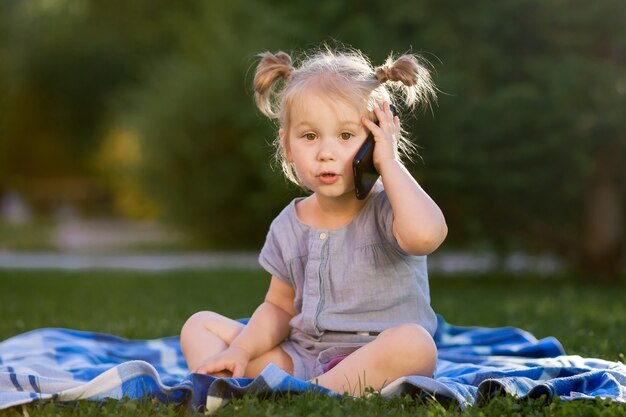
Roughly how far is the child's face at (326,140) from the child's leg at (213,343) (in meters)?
0.68

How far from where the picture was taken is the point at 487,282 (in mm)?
9148

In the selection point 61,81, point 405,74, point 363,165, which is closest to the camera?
point 363,165

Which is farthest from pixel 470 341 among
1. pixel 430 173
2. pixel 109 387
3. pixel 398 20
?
pixel 398 20

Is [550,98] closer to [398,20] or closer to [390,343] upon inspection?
[398,20]

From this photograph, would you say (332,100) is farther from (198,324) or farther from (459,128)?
(459,128)

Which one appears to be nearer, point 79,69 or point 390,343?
point 390,343

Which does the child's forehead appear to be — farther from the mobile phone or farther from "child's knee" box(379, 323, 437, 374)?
"child's knee" box(379, 323, 437, 374)

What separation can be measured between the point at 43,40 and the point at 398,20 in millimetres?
14905

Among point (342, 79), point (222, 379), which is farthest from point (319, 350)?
point (342, 79)

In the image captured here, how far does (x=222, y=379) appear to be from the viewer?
2.92 m

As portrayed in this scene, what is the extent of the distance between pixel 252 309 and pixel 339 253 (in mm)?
2673

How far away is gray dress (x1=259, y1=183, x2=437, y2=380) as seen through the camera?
Result: 11.1 feet

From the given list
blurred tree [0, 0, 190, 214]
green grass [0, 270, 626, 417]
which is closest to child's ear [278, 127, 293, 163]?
green grass [0, 270, 626, 417]

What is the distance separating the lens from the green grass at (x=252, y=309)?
285 cm
